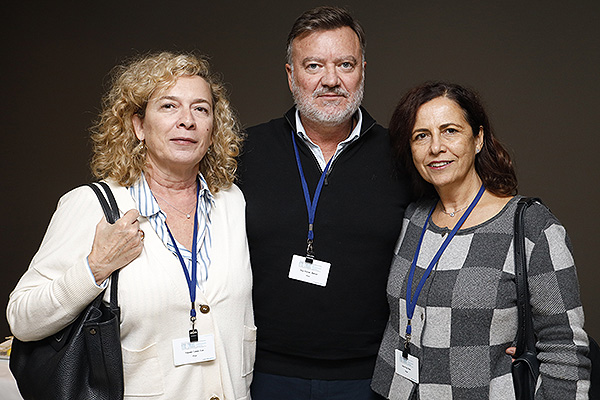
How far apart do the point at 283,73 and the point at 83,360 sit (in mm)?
3622

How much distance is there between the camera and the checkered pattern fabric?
1.74m

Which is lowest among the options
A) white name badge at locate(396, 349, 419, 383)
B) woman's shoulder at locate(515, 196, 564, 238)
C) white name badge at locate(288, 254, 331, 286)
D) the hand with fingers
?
white name badge at locate(396, 349, 419, 383)

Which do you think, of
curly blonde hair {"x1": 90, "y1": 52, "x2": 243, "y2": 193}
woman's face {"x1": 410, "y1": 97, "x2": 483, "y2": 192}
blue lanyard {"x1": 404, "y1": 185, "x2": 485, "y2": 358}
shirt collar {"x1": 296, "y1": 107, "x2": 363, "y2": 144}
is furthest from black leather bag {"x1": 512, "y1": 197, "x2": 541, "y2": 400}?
curly blonde hair {"x1": 90, "y1": 52, "x2": 243, "y2": 193}

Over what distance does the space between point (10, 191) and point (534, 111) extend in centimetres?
467

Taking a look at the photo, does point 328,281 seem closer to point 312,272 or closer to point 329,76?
point 312,272

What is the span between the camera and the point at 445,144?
2.03m

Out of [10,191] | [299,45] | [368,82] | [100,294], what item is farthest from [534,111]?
[10,191]

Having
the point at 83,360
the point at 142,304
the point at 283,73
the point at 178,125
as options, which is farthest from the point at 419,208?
the point at 283,73

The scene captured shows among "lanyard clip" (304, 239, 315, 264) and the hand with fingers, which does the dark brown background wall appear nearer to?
"lanyard clip" (304, 239, 315, 264)

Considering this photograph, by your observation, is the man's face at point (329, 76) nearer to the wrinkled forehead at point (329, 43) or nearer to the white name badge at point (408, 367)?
the wrinkled forehead at point (329, 43)

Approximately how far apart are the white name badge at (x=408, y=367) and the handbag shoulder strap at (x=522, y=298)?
322 millimetres

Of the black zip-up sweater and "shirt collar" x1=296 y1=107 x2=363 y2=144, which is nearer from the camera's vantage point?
the black zip-up sweater

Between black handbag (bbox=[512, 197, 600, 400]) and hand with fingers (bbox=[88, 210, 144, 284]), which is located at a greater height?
hand with fingers (bbox=[88, 210, 144, 284])

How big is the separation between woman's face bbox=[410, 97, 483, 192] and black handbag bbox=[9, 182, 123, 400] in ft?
3.68
